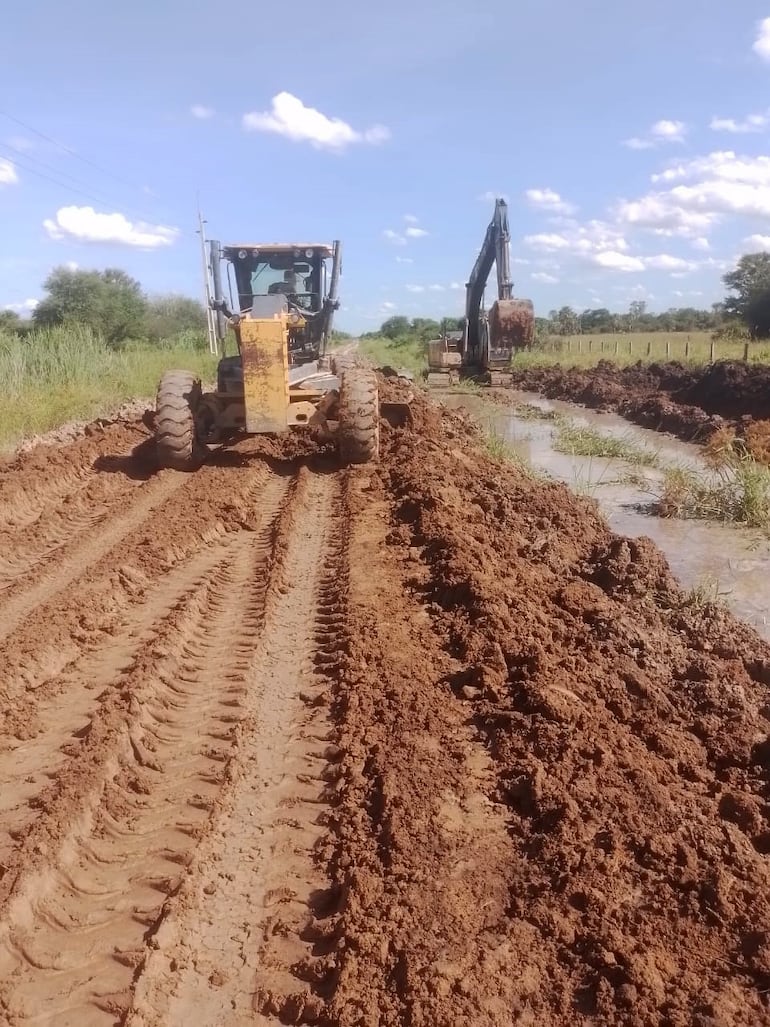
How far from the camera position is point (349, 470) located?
421 inches

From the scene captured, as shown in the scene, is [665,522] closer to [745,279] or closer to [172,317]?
[172,317]

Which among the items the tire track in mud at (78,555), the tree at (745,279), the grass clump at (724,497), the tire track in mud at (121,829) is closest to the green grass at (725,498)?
the grass clump at (724,497)

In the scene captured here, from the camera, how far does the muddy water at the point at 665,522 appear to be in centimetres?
666

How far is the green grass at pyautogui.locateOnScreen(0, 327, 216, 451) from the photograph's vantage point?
1430 cm

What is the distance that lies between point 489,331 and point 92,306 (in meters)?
18.0

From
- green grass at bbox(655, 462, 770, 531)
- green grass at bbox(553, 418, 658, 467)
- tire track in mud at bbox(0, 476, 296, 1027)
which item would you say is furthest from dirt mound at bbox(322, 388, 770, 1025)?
green grass at bbox(553, 418, 658, 467)

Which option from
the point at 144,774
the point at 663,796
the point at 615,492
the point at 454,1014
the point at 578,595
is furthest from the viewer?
the point at 615,492

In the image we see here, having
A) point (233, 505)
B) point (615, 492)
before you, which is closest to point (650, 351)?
point (615, 492)

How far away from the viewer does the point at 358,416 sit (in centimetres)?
1029

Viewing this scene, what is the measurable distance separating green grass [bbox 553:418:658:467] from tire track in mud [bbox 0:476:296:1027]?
28.4 ft

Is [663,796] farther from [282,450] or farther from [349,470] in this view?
[282,450]

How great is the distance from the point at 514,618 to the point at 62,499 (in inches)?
257

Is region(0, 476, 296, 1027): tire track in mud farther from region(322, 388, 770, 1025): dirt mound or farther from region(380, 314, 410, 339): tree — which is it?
region(380, 314, 410, 339): tree

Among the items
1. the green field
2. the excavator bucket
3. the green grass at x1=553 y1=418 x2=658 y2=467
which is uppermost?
the excavator bucket
